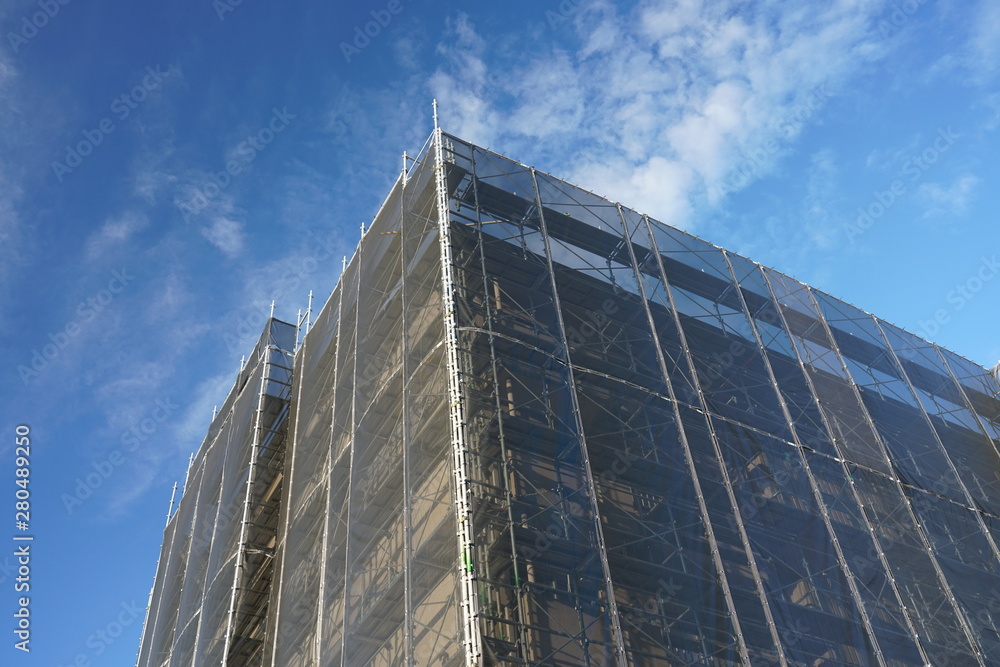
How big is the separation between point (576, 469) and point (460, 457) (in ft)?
6.18

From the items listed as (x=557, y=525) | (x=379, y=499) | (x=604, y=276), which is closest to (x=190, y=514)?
(x=379, y=499)

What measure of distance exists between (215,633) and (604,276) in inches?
391

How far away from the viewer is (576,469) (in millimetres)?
12852

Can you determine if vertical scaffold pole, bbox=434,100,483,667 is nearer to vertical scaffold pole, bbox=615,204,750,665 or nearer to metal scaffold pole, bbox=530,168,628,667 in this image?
metal scaffold pole, bbox=530,168,628,667

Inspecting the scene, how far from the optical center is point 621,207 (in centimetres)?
1842

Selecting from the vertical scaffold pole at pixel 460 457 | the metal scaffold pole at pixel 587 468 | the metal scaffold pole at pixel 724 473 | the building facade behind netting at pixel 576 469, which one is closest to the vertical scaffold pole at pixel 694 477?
the building facade behind netting at pixel 576 469

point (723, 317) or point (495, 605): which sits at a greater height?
point (723, 317)

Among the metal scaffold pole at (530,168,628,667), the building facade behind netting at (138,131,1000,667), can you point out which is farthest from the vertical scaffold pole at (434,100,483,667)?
the metal scaffold pole at (530,168,628,667)

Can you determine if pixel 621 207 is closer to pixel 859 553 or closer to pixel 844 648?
pixel 859 553

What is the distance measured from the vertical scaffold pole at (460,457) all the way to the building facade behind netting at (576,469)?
0.04 metres

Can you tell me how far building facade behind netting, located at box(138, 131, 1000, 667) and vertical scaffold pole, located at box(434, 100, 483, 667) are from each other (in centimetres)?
4

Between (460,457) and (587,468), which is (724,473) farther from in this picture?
(460,457)

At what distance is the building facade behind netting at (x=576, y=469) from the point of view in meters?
12.0

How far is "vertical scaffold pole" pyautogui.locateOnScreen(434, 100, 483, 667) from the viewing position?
10.3 meters
